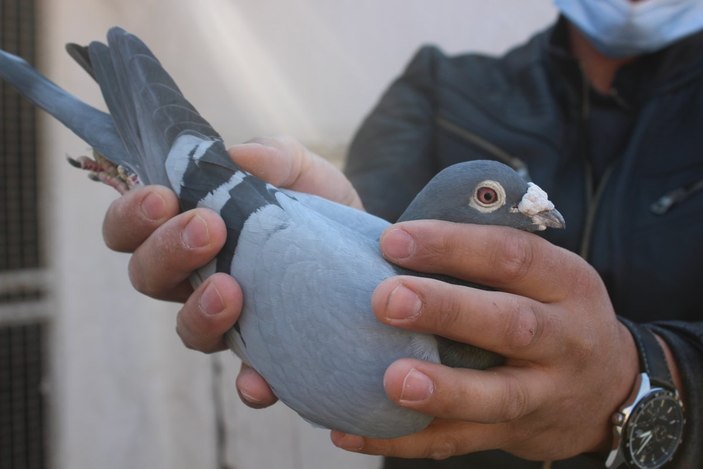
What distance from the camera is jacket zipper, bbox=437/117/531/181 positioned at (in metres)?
1.41

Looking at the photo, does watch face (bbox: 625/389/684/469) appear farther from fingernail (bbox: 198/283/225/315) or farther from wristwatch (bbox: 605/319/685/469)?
fingernail (bbox: 198/283/225/315)

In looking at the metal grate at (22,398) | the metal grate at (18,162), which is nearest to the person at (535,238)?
the metal grate at (18,162)

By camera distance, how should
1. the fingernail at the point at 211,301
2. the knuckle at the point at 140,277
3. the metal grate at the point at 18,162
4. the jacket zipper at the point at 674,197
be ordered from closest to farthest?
the fingernail at the point at 211,301
the knuckle at the point at 140,277
the jacket zipper at the point at 674,197
the metal grate at the point at 18,162

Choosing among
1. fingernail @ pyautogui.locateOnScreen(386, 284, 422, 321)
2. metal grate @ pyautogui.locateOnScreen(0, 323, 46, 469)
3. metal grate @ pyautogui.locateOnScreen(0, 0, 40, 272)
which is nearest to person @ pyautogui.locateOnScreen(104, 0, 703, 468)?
fingernail @ pyautogui.locateOnScreen(386, 284, 422, 321)

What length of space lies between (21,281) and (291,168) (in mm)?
1928

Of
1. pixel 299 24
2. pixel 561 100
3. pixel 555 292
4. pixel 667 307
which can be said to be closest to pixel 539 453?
pixel 555 292

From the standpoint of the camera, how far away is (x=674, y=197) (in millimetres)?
1267

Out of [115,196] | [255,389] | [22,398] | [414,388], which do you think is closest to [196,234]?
[255,389]

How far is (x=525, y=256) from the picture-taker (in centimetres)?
76

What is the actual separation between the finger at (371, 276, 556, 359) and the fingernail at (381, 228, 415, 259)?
0.14 feet

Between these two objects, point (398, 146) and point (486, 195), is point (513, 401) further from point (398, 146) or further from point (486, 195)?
point (398, 146)

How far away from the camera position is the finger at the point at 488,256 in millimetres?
759

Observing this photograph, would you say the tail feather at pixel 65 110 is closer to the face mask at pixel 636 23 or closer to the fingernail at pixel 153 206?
the fingernail at pixel 153 206

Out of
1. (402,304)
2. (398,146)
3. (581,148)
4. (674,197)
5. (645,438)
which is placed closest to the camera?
(402,304)
